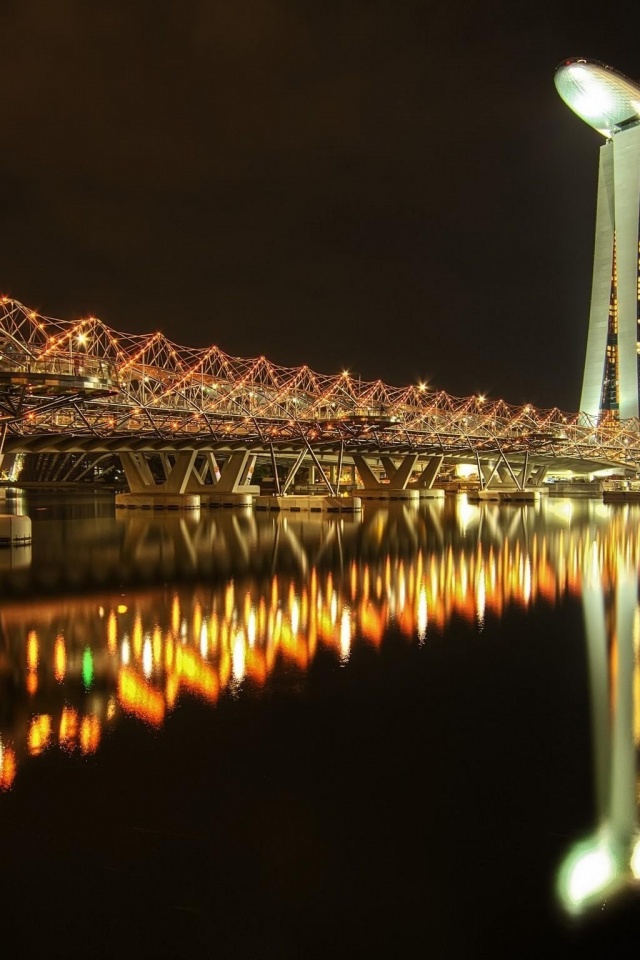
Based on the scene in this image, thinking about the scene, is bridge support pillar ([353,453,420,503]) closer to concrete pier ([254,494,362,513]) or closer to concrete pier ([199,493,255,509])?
concrete pier ([199,493,255,509])

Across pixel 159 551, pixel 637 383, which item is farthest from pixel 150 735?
pixel 637 383

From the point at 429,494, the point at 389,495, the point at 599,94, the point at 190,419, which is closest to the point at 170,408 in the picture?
the point at 190,419

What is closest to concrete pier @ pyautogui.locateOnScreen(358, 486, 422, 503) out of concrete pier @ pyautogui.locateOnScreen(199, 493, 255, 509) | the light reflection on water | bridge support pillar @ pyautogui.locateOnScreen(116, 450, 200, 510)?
concrete pier @ pyautogui.locateOnScreen(199, 493, 255, 509)

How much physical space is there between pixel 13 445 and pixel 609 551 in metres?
34.2

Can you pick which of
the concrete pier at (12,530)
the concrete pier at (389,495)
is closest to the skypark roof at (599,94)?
the concrete pier at (389,495)

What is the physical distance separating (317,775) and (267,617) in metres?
6.60

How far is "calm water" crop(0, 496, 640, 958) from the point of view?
4629 mm

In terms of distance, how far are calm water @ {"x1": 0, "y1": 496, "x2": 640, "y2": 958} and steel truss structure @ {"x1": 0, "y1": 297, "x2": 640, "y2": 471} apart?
16.0 meters

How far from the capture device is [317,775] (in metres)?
6.61

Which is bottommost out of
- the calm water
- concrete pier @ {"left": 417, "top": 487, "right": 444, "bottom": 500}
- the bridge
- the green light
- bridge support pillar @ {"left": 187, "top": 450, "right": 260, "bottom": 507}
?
the calm water

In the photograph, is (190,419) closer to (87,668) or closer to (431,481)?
(431,481)

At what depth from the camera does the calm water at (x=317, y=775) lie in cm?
463

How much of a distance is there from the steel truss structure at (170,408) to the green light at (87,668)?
16.2m

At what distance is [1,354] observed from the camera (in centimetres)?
2506
